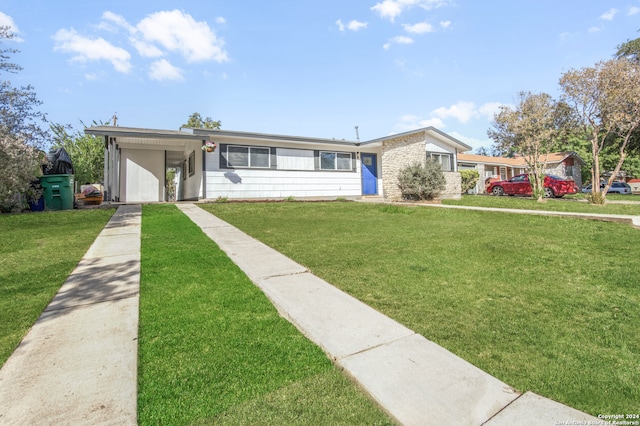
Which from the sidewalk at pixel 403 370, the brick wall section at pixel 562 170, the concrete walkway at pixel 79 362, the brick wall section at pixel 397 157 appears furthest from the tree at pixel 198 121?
the brick wall section at pixel 562 170

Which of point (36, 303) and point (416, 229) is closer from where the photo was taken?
point (36, 303)

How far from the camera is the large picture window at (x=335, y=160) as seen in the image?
51.5 ft

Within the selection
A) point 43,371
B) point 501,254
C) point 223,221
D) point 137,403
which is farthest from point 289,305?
point 223,221

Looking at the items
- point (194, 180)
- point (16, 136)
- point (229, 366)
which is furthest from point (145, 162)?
point (229, 366)

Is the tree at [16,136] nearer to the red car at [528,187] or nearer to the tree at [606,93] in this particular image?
the tree at [606,93]

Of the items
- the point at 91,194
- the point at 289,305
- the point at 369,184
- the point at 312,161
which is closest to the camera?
the point at 289,305

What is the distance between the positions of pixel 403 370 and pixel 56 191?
1310cm

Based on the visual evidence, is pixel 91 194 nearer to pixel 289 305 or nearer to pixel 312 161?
pixel 312 161

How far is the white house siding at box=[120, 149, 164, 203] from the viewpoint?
13.8 m

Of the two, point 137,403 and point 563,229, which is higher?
point 563,229

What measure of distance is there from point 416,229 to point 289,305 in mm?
4998

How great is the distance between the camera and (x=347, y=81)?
17.5 meters

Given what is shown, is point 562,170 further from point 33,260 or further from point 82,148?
point 82,148

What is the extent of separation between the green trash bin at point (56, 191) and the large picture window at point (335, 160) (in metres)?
10.6
